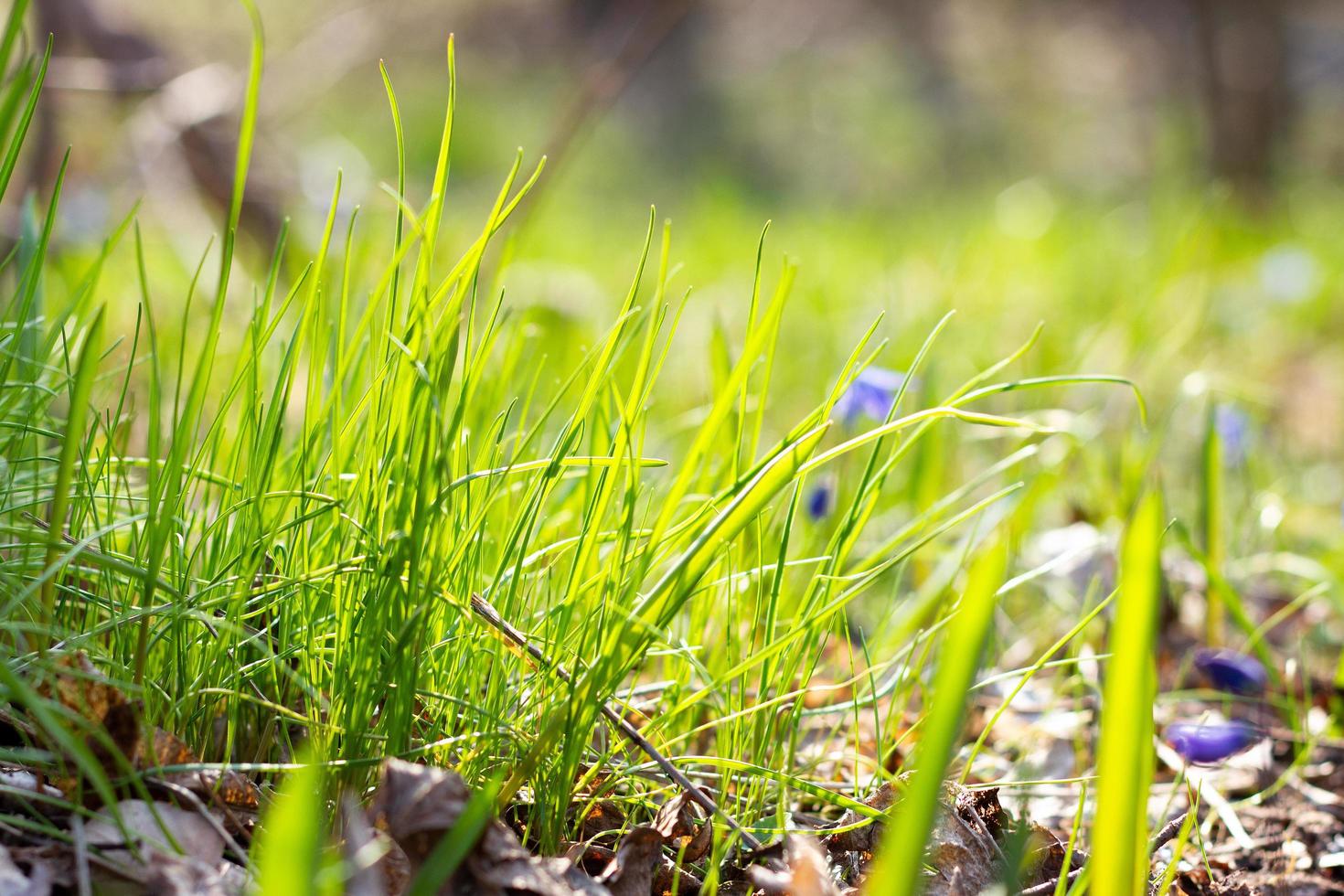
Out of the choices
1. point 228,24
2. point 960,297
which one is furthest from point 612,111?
point 960,297

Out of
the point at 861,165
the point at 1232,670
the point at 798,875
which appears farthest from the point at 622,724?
the point at 861,165

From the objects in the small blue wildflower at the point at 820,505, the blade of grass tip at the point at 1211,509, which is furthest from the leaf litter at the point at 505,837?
the small blue wildflower at the point at 820,505

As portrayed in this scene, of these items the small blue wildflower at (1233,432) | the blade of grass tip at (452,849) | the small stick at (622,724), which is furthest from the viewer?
the small blue wildflower at (1233,432)

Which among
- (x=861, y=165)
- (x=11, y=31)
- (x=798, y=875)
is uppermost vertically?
(x=861, y=165)

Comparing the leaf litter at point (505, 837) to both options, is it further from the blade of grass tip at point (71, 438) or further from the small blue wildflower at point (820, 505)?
the small blue wildflower at point (820, 505)

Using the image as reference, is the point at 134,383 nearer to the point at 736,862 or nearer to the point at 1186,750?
the point at 736,862

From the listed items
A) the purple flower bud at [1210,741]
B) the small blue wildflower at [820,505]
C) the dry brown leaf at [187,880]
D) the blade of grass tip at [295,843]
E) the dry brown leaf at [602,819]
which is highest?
the small blue wildflower at [820,505]

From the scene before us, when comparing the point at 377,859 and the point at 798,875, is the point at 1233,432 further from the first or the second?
the point at 377,859
